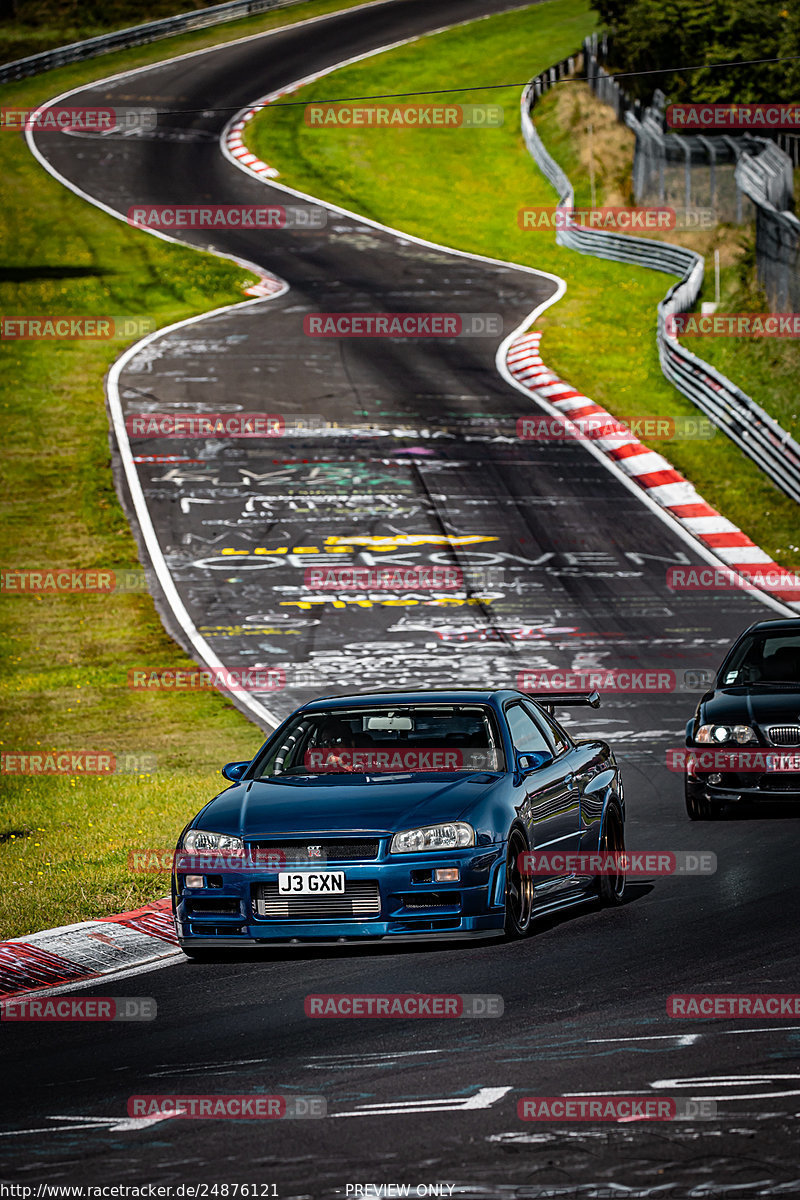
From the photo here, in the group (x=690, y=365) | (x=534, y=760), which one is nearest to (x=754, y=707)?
(x=534, y=760)

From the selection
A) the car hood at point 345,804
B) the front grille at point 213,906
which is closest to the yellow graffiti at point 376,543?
the car hood at point 345,804

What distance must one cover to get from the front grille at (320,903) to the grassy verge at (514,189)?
17396 mm

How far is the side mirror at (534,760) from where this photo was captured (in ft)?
32.8

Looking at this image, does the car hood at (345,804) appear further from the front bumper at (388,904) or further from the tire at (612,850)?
the tire at (612,850)

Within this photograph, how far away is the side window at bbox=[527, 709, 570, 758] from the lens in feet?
35.8

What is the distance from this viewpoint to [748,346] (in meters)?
35.3

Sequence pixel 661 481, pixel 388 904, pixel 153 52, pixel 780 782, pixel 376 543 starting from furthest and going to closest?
pixel 153 52
pixel 661 481
pixel 376 543
pixel 780 782
pixel 388 904

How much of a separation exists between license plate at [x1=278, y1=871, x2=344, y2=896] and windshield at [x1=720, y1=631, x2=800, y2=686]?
21.0ft

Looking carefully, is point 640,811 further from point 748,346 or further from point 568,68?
point 568,68

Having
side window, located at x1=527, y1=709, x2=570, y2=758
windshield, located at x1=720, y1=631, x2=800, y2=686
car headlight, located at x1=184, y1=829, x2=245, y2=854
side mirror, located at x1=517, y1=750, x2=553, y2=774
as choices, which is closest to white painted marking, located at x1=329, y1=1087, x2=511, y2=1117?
car headlight, located at x1=184, y1=829, x2=245, y2=854

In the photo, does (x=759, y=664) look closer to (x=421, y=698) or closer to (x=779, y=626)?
(x=779, y=626)

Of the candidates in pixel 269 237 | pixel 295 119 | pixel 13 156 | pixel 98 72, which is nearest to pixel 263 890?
pixel 269 237

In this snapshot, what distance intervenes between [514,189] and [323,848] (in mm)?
47393

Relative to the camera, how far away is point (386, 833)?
883cm
